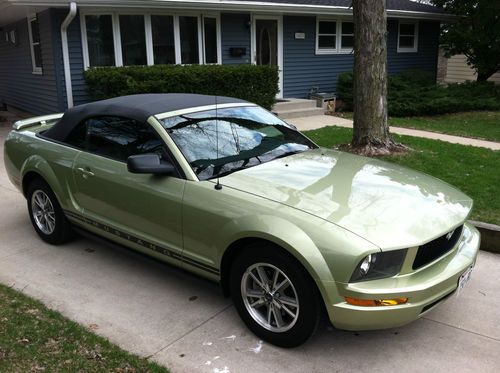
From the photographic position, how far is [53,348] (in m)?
3.15

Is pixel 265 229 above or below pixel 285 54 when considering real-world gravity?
below

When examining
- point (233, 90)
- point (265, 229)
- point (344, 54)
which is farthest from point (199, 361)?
point (344, 54)

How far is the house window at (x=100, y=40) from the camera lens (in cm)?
1175

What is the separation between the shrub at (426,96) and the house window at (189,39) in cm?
446

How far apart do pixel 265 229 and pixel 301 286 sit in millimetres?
404

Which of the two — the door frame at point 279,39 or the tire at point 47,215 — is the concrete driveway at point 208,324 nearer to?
the tire at point 47,215

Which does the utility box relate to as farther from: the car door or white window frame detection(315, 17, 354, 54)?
the car door

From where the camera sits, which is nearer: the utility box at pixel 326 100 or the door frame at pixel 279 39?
the door frame at pixel 279 39

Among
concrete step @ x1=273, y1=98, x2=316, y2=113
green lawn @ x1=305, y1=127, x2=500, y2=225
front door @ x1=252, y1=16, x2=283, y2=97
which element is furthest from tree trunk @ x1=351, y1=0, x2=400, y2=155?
front door @ x1=252, y1=16, x2=283, y2=97

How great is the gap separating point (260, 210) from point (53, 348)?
1.57 meters

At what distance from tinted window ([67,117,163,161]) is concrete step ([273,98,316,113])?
30.2ft

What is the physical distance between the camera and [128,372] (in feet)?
9.61

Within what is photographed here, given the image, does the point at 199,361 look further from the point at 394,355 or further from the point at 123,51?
the point at 123,51

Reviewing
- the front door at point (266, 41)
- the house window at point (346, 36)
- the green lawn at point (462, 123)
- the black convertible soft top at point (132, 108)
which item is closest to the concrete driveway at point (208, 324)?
the black convertible soft top at point (132, 108)
